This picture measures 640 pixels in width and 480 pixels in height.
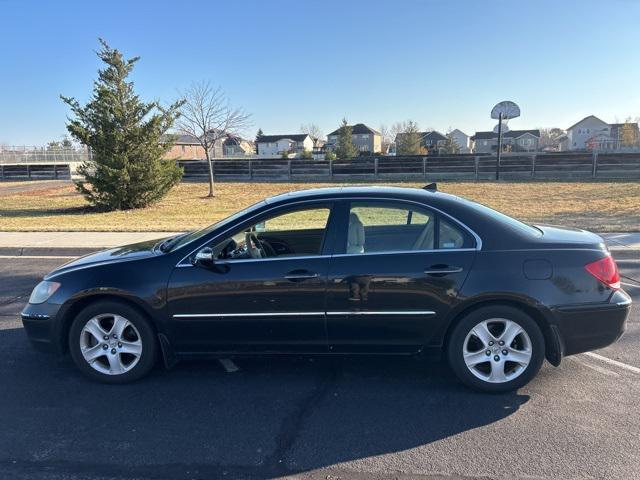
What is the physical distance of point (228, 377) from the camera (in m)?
4.20

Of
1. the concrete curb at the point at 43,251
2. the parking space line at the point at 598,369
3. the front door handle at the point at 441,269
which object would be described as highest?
the front door handle at the point at 441,269

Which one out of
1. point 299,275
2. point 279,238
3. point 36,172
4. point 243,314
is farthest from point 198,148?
point 299,275

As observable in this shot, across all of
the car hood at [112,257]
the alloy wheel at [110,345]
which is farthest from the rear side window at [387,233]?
the alloy wheel at [110,345]

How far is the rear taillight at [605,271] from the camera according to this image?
149 inches

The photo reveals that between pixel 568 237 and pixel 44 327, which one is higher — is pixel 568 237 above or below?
above

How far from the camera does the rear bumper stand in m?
3.73

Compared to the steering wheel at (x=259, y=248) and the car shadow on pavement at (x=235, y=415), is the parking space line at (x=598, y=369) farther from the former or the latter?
the steering wheel at (x=259, y=248)

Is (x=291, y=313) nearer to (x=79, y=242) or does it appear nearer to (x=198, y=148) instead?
(x=79, y=242)

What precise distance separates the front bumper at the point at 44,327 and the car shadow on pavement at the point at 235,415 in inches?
11.7

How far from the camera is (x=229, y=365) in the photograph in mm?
4453

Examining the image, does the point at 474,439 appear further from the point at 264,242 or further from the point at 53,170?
the point at 53,170

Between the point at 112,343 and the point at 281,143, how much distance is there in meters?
109

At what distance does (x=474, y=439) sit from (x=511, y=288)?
3.64ft

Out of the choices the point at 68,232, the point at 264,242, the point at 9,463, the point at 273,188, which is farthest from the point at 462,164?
the point at 9,463
